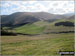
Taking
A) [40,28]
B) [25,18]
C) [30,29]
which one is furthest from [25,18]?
[40,28]

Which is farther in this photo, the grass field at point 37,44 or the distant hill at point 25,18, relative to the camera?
the distant hill at point 25,18

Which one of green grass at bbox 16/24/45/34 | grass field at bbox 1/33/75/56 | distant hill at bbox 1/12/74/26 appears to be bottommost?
grass field at bbox 1/33/75/56

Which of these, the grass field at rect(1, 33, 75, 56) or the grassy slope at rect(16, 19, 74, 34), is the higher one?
the grassy slope at rect(16, 19, 74, 34)

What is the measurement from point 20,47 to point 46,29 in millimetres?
3599

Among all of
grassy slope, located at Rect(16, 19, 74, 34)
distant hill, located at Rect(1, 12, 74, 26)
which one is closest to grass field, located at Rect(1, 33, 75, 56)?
grassy slope, located at Rect(16, 19, 74, 34)

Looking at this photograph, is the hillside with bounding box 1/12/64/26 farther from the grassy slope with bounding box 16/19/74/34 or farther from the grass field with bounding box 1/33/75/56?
the grass field with bounding box 1/33/75/56

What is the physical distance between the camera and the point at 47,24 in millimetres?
13883

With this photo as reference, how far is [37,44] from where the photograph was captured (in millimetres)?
12070

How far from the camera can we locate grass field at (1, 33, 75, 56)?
36.0 feet

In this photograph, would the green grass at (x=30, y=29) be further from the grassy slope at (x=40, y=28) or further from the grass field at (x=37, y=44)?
the grass field at (x=37, y=44)

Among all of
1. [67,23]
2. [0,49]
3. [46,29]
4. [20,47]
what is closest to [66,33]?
[67,23]

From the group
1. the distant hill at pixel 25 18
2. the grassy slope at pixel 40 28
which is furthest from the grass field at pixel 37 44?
the distant hill at pixel 25 18

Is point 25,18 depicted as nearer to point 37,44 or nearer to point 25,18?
point 25,18

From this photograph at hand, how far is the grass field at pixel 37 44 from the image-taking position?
11.0 metres
